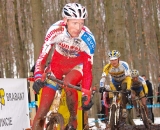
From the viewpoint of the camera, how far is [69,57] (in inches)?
268

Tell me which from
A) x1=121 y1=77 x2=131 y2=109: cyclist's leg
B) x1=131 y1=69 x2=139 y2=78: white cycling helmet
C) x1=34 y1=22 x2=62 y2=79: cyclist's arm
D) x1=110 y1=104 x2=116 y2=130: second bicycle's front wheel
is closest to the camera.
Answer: x1=34 y1=22 x2=62 y2=79: cyclist's arm

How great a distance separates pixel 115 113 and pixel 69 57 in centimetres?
477

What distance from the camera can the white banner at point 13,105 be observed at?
802 centimetres

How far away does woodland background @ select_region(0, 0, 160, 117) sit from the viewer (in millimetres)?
16438

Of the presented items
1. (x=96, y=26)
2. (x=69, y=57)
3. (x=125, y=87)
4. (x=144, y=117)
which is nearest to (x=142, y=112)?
(x=144, y=117)

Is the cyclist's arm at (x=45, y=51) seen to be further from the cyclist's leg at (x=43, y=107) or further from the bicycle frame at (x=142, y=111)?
the bicycle frame at (x=142, y=111)

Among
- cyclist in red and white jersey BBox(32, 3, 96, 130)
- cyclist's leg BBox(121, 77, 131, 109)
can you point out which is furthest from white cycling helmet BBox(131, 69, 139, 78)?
cyclist in red and white jersey BBox(32, 3, 96, 130)

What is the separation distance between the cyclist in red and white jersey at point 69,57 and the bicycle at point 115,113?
4.54m

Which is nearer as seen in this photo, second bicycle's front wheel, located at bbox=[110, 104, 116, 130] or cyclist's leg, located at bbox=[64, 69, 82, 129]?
cyclist's leg, located at bbox=[64, 69, 82, 129]

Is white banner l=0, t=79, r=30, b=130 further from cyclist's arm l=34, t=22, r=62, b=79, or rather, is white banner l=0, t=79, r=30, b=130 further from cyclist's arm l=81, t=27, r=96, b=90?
cyclist's arm l=81, t=27, r=96, b=90

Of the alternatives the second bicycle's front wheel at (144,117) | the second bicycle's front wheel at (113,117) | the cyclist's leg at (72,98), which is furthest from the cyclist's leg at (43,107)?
the second bicycle's front wheel at (144,117)

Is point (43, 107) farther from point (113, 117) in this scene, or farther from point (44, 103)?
point (113, 117)

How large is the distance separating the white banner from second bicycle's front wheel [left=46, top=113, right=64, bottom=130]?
6.29ft

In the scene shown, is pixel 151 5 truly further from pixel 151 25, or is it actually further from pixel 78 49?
pixel 78 49
